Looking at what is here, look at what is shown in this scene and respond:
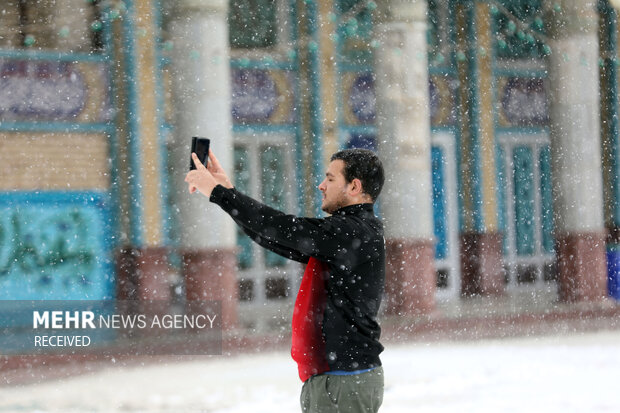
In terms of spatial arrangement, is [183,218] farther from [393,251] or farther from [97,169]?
[393,251]

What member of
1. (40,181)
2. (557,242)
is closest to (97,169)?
(40,181)

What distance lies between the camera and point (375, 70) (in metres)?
11.2

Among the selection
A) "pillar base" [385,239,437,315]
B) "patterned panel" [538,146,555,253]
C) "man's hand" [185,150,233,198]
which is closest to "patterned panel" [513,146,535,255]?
"patterned panel" [538,146,555,253]

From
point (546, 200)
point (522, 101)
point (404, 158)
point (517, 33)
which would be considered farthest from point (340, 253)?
point (546, 200)

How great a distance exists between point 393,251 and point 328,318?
8080mm

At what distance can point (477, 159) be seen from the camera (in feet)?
45.2

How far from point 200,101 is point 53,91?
83.0 inches

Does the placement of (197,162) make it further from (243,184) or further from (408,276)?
(243,184)

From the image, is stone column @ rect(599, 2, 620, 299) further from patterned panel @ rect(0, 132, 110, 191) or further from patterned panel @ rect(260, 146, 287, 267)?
patterned panel @ rect(0, 132, 110, 191)

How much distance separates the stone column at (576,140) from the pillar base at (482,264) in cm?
138

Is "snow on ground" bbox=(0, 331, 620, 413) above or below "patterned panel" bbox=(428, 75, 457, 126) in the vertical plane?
below

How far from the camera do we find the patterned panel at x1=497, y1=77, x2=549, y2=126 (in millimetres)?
14188

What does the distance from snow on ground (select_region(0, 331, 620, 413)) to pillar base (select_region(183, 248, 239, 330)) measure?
2.82ft

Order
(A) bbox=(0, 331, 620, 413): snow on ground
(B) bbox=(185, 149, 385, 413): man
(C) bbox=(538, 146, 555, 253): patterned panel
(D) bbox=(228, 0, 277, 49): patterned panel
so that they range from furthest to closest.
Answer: (C) bbox=(538, 146, 555, 253): patterned panel → (D) bbox=(228, 0, 277, 49): patterned panel → (A) bbox=(0, 331, 620, 413): snow on ground → (B) bbox=(185, 149, 385, 413): man
